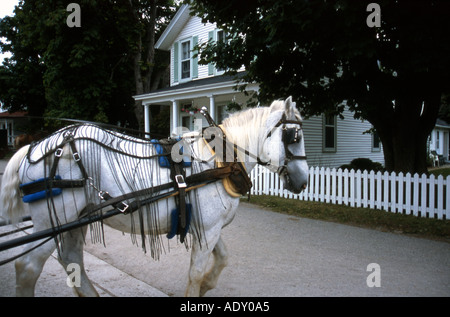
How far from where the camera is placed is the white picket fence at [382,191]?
7.19m

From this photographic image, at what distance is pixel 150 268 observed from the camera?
176 inches

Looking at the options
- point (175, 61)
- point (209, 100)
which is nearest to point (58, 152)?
point (209, 100)

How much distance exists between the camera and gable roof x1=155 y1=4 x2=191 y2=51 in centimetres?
1688

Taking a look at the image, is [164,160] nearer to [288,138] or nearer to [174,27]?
[288,138]

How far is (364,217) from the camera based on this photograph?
24.8ft

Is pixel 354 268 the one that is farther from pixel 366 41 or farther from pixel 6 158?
pixel 6 158

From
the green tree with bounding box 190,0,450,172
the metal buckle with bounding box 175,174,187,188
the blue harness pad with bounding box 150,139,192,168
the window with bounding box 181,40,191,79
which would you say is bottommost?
the metal buckle with bounding box 175,174,187,188

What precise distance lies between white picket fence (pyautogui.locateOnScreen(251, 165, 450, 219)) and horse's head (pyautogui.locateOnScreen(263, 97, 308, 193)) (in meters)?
5.40

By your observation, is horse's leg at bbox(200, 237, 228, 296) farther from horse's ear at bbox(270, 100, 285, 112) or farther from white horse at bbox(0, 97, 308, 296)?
horse's ear at bbox(270, 100, 285, 112)

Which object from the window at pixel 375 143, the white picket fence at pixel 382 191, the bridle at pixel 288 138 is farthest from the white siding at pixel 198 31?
the bridle at pixel 288 138

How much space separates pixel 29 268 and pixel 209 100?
13.8m

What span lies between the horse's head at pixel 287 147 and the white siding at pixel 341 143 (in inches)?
447

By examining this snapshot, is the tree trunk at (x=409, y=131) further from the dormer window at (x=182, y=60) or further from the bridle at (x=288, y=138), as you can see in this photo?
the dormer window at (x=182, y=60)

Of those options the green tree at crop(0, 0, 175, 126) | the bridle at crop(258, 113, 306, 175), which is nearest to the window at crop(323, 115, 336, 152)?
the green tree at crop(0, 0, 175, 126)
